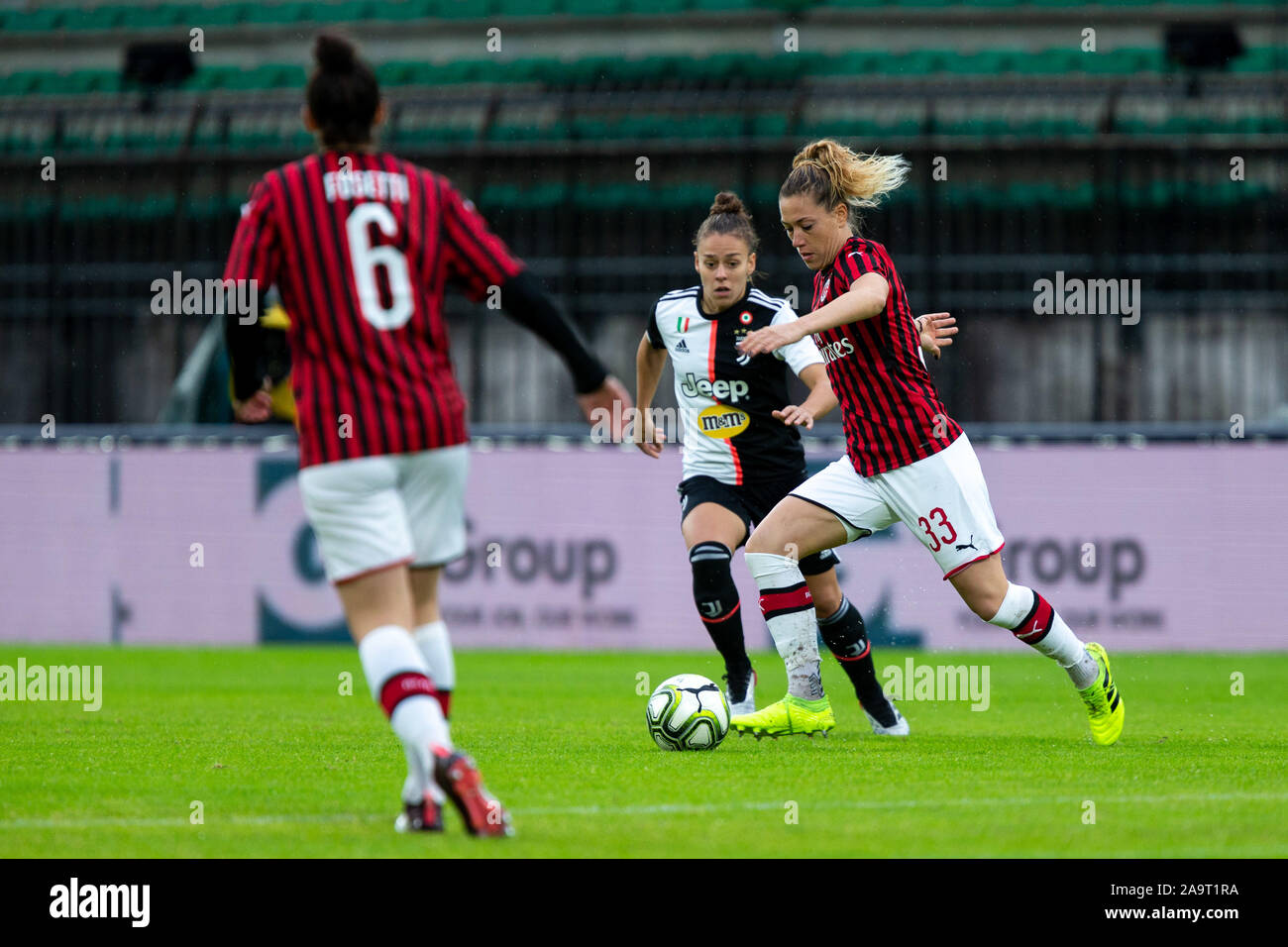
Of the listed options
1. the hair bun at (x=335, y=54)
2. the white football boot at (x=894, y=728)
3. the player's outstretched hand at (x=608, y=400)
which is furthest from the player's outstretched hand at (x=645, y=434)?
the hair bun at (x=335, y=54)

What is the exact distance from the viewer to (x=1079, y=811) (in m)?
4.74

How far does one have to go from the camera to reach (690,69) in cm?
2028

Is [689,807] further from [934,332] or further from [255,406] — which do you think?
[934,332]

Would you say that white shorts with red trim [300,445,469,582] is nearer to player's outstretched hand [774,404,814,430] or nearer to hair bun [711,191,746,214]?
player's outstretched hand [774,404,814,430]

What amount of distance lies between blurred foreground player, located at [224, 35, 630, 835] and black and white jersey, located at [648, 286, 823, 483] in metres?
2.89

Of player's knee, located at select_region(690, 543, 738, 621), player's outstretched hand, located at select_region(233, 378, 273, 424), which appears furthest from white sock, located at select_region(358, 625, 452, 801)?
player's knee, located at select_region(690, 543, 738, 621)

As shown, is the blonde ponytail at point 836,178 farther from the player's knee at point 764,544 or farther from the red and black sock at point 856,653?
the red and black sock at point 856,653

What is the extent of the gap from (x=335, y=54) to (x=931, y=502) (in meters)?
3.08

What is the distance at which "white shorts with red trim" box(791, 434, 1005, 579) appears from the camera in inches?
251

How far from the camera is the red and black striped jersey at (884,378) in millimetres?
6480

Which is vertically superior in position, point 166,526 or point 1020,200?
point 1020,200
